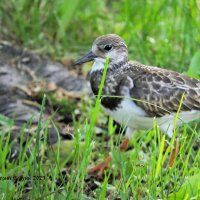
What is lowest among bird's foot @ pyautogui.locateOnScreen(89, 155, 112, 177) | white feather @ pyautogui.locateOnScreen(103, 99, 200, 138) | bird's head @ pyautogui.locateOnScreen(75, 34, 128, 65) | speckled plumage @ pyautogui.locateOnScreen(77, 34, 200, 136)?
bird's foot @ pyautogui.locateOnScreen(89, 155, 112, 177)

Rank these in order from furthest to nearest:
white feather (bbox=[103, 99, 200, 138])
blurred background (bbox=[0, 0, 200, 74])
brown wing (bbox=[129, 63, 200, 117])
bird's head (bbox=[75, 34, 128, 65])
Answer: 1. blurred background (bbox=[0, 0, 200, 74])
2. bird's head (bbox=[75, 34, 128, 65])
3. brown wing (bbox=[129, 63, 200, 117])
4. white feather (bbox=[103, 99, 200, 138])

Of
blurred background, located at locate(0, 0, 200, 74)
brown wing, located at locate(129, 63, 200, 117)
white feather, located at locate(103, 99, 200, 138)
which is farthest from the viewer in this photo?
blurred background, located at locate(0, 0, 200, 74)

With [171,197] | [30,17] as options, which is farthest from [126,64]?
[30,17]

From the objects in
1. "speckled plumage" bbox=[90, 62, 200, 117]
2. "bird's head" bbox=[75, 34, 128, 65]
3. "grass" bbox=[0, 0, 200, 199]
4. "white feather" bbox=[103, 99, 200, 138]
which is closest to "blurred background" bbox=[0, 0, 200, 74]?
"grass" bbox=[0, 0, 200, 199]

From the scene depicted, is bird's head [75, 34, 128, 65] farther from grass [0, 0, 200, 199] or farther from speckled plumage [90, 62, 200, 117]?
grass [0, 0, 200, 199]

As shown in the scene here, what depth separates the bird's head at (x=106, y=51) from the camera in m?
5.16

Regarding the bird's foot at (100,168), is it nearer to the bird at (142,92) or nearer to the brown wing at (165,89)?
the bird at (142,92)

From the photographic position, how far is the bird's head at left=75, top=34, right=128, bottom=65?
516cm

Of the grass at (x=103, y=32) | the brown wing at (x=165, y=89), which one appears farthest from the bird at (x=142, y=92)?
the grass at (x=103, y=32)

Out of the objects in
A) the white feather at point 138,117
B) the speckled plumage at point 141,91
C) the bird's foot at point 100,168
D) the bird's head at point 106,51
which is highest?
the bird's head at point 106,51

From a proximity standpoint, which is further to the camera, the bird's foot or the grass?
the bird's foot

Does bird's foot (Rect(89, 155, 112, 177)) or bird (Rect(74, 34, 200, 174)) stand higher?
bird (Rect(74, 34, 200, 174))

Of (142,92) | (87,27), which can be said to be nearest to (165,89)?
(142,92)

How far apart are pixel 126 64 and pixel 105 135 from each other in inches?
29.3
